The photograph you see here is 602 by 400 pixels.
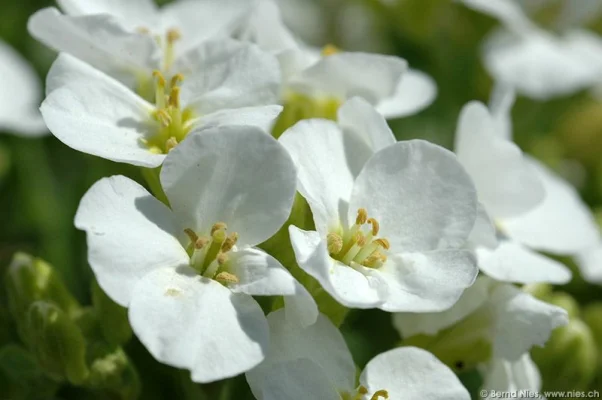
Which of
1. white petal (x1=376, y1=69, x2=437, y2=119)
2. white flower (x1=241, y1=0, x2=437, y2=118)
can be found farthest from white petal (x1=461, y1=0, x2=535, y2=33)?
white flower (x1=241, y1=0, x2=437, y2=118)

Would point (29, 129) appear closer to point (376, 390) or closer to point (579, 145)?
point (376, 390)

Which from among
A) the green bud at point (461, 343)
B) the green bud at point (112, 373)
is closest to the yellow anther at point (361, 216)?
the green bud at point (461, 343)

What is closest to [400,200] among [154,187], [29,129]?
[154,187]

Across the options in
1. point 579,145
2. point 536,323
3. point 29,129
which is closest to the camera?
point 536,323

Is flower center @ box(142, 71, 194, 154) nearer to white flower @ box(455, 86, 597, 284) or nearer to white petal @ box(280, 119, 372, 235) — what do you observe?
white petal @ box(280, 119, 372, 235)

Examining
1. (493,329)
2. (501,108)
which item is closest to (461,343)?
(493,329)

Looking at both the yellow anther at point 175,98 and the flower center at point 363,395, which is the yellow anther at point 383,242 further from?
the yellow anther at point 175,98
